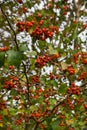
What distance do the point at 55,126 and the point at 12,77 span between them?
0.84 meters

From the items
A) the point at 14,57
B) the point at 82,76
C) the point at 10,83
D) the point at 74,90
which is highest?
the point at 82,76

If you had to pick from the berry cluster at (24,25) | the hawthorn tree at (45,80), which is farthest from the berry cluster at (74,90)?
the berry cluster at (24,25)

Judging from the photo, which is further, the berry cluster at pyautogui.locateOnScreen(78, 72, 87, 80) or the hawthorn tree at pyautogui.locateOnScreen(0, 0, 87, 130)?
the berry cluster at pyautogui.locateOnScreen(78, 72, 87, 80)

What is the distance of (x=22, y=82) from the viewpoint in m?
4.30

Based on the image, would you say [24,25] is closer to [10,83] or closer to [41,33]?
[41,33]

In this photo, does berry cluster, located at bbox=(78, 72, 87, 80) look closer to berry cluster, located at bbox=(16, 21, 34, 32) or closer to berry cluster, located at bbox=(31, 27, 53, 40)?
berry cluster, located at bbox=(31, 27, 53, 40)

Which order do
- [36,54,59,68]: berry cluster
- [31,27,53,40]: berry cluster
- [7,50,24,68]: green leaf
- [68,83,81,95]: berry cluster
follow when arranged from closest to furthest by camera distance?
[7,50,24,68]: green leaf < [31,27,53,40]: berry cluster < [36,54,59,68]: berry cluster < [68,83,81,95]: berry cluster

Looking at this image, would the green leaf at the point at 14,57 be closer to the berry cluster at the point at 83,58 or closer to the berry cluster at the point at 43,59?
the berry cluster at the point at 43,59

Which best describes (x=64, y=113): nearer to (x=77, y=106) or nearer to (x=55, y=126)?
(x=77, y=106)

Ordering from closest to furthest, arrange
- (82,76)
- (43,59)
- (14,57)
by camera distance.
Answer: (14,57), (43,59), (82,76)

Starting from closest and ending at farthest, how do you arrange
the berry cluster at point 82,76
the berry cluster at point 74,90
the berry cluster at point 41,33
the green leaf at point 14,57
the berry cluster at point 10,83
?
the green leaf at point 14,57, the berry cluster at point 41,33, the berry cluster at point 10,83, the berry cluster at point 74,90, the berry cluster at point 82,76

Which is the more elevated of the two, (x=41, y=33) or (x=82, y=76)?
(x=82, y=76)

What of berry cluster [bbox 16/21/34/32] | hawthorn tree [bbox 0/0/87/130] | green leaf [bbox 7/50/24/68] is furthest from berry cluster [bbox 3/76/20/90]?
green leaf [bbox 7/50/24/68]

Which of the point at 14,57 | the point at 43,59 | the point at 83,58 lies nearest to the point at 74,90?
the point at 83,58
